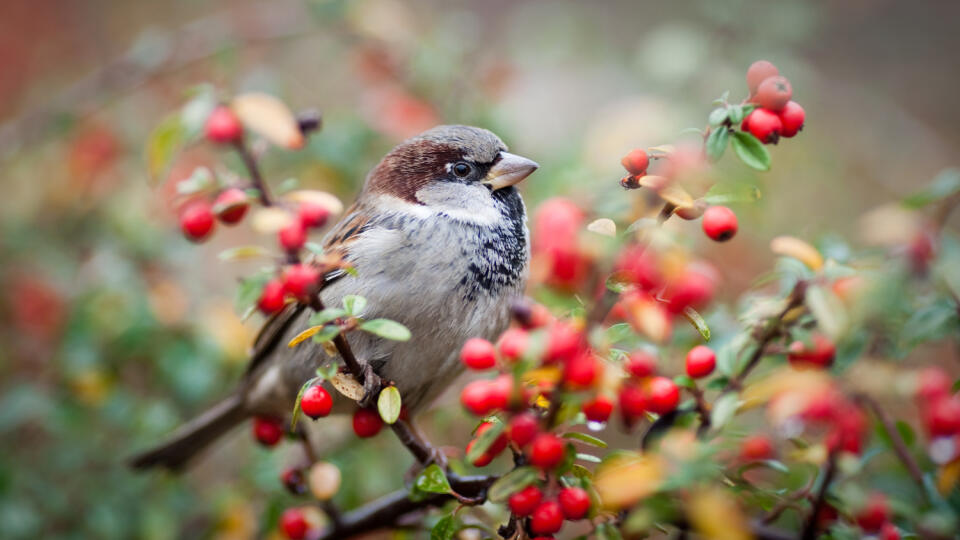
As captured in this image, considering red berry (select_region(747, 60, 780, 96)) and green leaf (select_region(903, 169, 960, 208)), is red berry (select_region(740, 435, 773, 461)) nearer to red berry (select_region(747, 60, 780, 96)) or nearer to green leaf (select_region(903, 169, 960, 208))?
green leaf (select_region(903, 169, 960, 208))

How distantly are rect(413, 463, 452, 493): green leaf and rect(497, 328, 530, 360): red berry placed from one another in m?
0.39

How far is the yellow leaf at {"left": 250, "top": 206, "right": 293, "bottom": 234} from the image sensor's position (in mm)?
1243

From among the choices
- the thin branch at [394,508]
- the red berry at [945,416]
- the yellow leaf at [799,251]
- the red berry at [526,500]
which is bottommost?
the thin branch at [394,508]

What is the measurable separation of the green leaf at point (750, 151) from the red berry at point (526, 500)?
60cm

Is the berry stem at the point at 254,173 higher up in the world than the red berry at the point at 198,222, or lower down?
higher up

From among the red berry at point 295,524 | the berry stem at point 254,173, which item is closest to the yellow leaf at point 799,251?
the berry stem at point 254,173

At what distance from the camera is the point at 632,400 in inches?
45.6

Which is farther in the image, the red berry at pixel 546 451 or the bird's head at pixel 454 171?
the bird's head at pixel 454 171

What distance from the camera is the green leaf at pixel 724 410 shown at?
43.4 inches

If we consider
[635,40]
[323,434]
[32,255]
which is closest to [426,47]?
[323,434]

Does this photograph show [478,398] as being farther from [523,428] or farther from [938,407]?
[938,407]

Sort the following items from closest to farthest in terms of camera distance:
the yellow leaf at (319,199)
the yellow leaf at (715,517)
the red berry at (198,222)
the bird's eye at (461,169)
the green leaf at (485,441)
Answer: the yellow leaf at (715,517)
the green leaf at (485,441)
the yellow leaf at (319,199)
the red berry at (198,222)
the bird's eye at (461,169)

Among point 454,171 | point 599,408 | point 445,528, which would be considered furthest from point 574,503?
point 454,171

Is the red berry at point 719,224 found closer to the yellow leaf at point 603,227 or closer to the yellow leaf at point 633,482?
the yellow leaf at point 603,227
